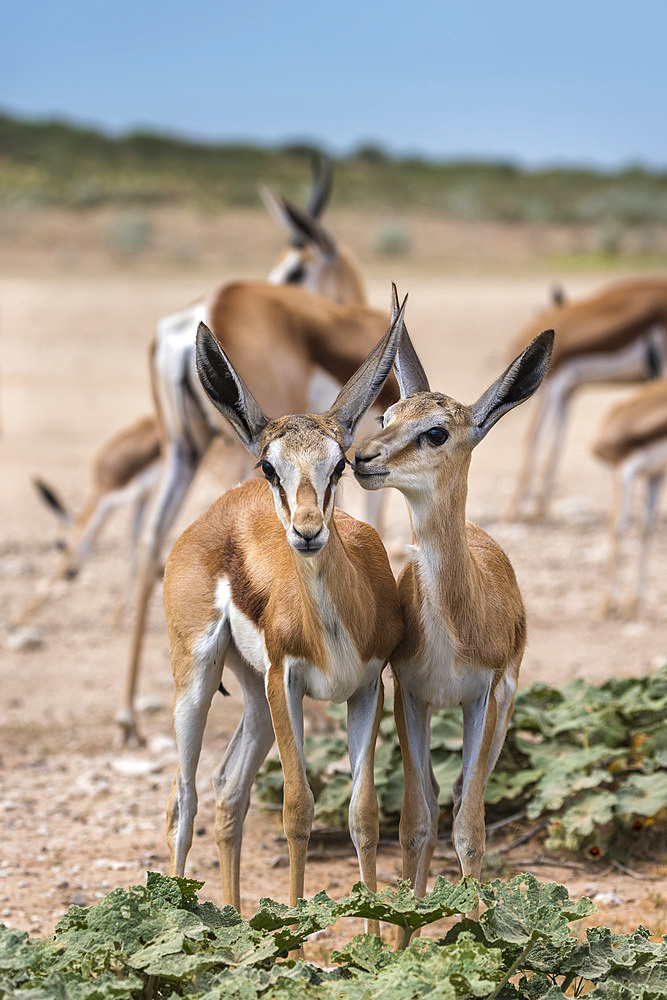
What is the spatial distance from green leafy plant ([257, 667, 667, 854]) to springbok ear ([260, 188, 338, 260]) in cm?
392

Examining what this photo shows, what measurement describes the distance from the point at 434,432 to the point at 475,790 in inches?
43.7

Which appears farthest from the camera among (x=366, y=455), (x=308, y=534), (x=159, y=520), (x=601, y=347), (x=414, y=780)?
(x=601, y=347)

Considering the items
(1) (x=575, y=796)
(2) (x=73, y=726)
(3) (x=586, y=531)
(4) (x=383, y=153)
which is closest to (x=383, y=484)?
(1) (x=575, y=796)

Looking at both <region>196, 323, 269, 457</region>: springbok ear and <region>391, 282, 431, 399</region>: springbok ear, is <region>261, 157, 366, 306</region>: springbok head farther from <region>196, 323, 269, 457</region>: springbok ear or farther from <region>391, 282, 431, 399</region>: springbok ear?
<region>196, 323, 269, 457</region>: springbok ear

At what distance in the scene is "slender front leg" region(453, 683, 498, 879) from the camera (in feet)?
12.2

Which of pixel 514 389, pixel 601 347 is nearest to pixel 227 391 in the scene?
pixel 514 389

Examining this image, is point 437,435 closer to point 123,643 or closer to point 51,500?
point 123,643

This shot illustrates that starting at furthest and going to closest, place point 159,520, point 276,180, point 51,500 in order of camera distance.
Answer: point 276,180 → point 51,500 → point 159,520

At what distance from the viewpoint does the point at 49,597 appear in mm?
9250

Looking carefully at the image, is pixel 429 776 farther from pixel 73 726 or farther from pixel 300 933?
pixel 73 726

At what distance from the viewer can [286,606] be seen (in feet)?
12.1

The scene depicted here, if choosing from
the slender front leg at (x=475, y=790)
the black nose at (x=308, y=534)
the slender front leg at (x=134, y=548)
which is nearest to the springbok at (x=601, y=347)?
the slender front leg at (x=134, y=548)

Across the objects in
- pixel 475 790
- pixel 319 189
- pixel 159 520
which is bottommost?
pixel 475 790

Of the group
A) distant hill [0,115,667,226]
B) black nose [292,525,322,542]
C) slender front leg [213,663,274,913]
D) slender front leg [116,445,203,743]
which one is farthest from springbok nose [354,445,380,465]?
distant hill [0,115,667,226]
